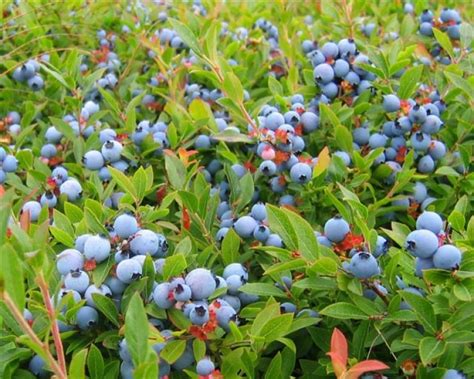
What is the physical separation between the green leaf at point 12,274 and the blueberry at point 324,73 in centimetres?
148

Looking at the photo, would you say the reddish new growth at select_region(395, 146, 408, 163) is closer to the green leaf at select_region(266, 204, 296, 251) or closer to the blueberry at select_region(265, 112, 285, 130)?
the blueberry at select_region(265, 112, 285, 130)

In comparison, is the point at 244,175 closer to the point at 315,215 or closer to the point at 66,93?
the point at 315,215

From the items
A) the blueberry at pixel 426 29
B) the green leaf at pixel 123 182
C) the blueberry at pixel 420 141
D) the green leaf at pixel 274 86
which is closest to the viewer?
the green leaf at pixel 123 182

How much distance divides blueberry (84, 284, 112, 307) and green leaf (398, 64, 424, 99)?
1.22 metres

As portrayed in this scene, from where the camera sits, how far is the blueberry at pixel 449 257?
1351 mm

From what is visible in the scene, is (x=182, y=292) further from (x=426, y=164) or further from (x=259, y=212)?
(x=426, y=164)

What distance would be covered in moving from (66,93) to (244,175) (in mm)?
1116

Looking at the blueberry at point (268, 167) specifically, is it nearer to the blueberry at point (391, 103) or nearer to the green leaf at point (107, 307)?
the blueberry at point (391, 103)

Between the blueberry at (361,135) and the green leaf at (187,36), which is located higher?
the green leaf at (187,36)

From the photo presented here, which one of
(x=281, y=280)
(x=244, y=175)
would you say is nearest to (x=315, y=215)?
(x=244, y=175)

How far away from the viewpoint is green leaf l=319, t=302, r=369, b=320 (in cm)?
137

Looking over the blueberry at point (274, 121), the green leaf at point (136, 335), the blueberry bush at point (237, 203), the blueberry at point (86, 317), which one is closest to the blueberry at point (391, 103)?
the blueberry bush at point (237, 203)

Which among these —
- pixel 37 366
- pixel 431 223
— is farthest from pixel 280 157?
pixel 37 366

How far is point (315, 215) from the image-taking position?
77.7 inches
